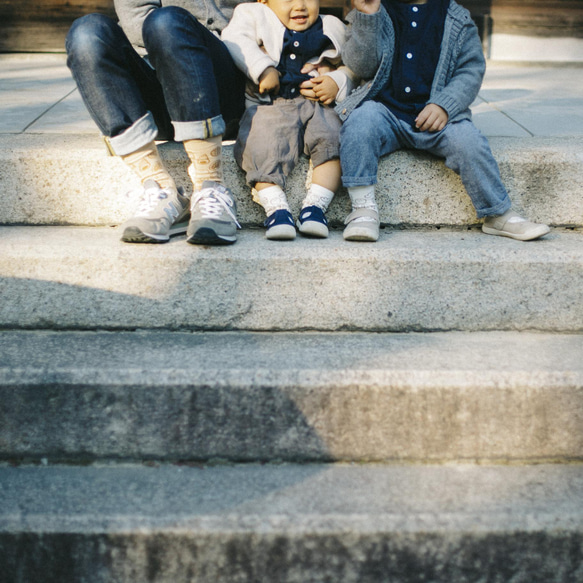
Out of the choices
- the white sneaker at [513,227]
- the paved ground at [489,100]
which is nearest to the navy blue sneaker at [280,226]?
the white sneaker at [513,227]

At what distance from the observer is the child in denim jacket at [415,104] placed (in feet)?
6.48

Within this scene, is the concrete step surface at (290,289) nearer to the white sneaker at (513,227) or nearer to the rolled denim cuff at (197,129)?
the white sneaker at (513,227)

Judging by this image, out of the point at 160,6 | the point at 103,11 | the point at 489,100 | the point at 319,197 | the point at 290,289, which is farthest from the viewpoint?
the point at 103,11

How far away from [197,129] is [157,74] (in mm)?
231

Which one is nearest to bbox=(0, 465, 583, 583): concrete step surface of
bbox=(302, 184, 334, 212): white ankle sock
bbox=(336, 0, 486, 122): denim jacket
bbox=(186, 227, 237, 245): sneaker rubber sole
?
bbox=(186, 227, 237, 245): sneaker rubber sole

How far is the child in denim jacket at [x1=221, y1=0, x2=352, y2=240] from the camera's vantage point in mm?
2020

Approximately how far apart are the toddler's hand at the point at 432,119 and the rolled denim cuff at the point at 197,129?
701 mm

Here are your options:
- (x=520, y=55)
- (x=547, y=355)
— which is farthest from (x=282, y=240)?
(x=520, y=55)

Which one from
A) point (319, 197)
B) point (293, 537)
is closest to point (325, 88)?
point (319, 197)

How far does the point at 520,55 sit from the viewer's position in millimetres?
4574

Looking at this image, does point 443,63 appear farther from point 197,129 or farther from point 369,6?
point 197,129

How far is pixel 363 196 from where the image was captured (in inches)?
78.7

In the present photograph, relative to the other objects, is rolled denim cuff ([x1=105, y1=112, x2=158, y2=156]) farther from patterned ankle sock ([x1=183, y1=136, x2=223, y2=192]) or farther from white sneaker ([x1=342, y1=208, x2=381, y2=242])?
white sneaker ([x1=342, y1=208, x2=381, y2=242])

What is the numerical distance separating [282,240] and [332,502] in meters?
0.89
